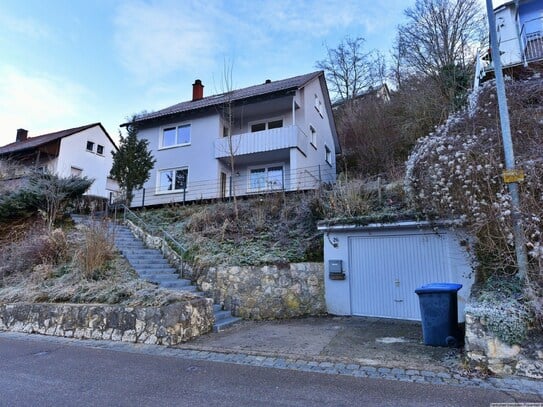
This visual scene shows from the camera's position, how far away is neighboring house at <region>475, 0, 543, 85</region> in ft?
42.9

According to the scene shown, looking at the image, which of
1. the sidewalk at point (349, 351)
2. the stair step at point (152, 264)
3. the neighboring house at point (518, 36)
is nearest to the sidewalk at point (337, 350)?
the sidewalk at point (349, 351)

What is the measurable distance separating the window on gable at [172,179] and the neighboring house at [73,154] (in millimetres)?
4013

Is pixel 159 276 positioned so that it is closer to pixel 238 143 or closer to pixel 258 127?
pixel 238 143

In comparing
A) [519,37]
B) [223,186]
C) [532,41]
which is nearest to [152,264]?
[223,186]

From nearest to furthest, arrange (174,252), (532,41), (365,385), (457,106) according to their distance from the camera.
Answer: (365,385), (174,252), (532,41), (457,106)

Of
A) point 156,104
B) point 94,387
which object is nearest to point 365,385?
point 94,387

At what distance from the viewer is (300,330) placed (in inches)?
286

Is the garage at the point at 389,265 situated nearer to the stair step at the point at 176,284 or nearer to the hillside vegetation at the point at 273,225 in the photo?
the hillside vegetation at the point at 273,225

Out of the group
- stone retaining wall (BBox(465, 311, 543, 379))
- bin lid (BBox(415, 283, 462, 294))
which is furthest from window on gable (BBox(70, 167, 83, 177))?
stone retaining wall (BBox(465, 311, 543, 379))

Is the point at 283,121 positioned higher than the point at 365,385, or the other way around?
the point at 283,121

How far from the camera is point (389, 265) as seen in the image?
8508 millimetres

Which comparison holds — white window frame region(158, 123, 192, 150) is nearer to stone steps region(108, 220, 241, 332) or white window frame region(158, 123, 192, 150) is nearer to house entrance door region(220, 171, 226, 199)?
house entrance door region(220, 171, 226, 199)

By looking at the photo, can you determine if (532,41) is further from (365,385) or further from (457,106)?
(365,385)

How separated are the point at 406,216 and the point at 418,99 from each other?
1455cm
